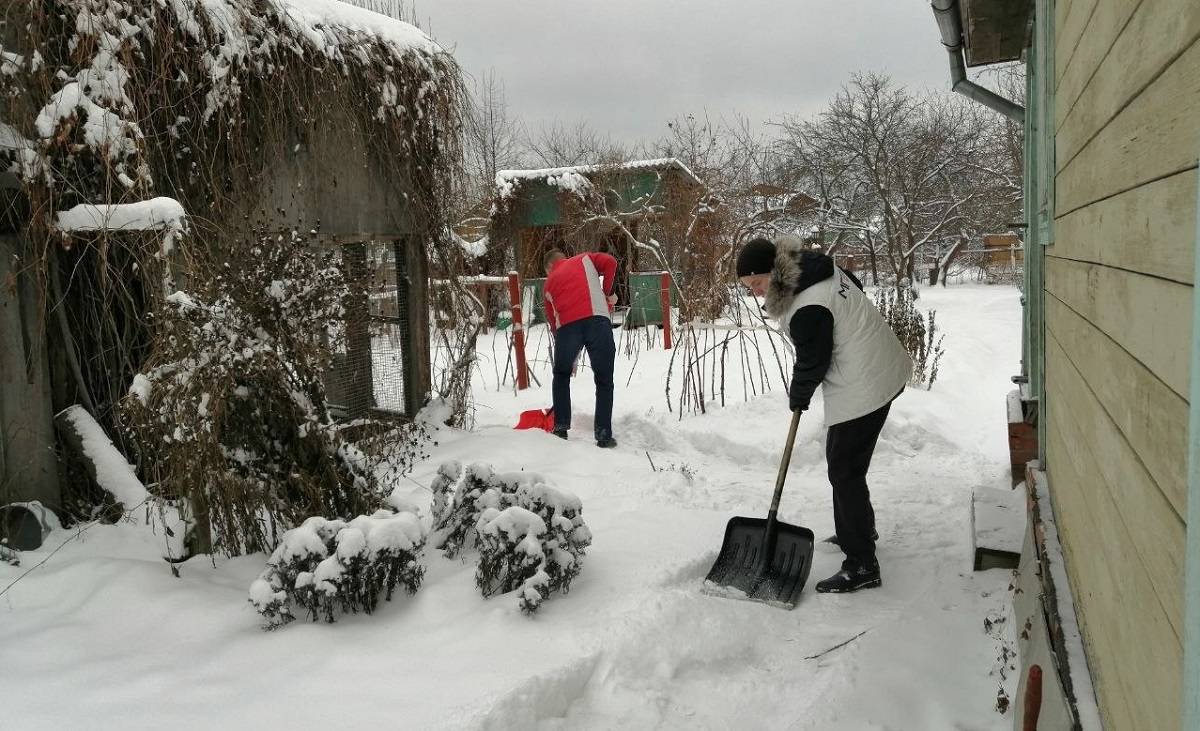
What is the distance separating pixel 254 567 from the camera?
3.88m

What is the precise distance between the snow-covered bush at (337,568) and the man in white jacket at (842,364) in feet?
5.92

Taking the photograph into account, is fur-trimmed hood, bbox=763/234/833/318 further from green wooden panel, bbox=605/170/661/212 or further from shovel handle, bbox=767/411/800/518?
green wooden panel, bbox=605/170/661/212

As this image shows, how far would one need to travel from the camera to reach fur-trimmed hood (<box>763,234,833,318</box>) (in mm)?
3969

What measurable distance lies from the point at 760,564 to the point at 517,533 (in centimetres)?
119

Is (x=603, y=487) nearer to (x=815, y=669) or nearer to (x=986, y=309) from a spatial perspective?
(x=815, y=669)

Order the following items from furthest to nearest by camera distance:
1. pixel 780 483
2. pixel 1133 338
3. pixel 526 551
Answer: pixel 780 483, pixel 526 551, pixel 1133 338

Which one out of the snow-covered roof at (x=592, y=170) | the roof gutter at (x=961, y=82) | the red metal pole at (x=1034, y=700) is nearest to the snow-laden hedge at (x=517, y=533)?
the red metal pole at (x=1034, y=700)

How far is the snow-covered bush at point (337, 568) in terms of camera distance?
328 cm

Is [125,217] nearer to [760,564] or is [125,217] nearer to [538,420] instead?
[760,564]

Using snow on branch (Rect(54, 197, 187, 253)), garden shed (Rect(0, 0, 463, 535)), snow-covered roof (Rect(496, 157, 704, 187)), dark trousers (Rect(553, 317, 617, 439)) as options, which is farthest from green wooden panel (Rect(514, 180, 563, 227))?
snow on branch (Rect(54, 197, 187, 253))

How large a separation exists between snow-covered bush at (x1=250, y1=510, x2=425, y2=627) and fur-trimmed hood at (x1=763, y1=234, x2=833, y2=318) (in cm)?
184

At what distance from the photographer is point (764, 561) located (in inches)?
161

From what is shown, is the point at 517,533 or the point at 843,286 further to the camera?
the point at 843,286

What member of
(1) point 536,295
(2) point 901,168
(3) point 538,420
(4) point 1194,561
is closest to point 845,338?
(4) point 1194,561
